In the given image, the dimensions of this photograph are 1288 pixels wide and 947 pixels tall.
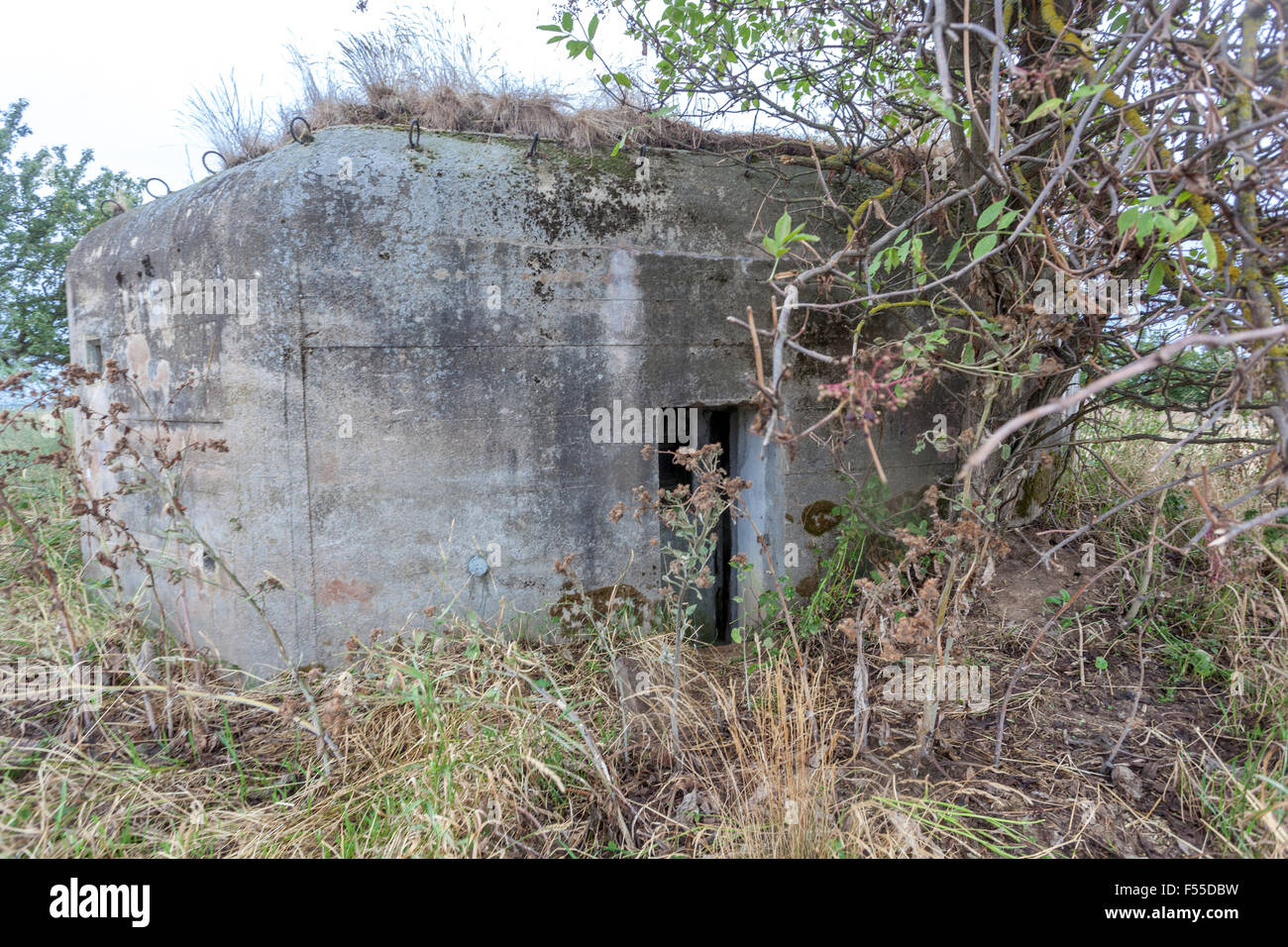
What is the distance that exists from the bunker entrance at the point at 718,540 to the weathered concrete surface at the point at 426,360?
1.56ft

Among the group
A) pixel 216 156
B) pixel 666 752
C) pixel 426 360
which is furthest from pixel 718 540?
pixel 216 156

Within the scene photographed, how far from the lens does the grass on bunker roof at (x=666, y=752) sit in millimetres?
2146

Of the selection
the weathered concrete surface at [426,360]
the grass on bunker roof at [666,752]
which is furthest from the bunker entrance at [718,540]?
the grass on bunker roof at [666,752]

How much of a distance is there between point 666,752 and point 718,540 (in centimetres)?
178

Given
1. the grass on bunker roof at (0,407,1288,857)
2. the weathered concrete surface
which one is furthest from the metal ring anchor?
the grass on bunker roof at (0,407,1288,857)

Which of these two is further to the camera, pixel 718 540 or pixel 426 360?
pixel 718 540

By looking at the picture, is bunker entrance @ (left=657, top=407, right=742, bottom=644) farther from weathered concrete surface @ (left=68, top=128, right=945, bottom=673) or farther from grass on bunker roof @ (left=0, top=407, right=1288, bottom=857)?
grass on bunker roof @ (left=0, top=407, right=1288, bottom=857)

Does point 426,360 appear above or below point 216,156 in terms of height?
below

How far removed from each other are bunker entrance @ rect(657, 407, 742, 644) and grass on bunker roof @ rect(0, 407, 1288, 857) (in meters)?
0.80

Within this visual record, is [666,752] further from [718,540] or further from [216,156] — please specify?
[216,156]

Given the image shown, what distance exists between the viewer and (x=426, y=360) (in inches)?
122

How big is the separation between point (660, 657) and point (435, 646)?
98 centimetres
